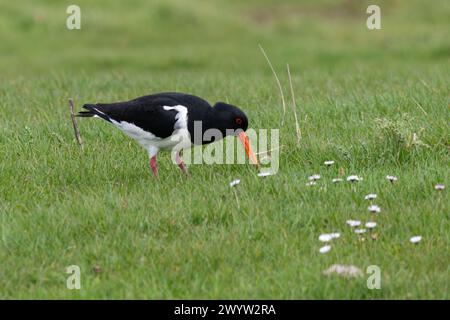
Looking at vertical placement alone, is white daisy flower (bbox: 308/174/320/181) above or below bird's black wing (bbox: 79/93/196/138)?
below

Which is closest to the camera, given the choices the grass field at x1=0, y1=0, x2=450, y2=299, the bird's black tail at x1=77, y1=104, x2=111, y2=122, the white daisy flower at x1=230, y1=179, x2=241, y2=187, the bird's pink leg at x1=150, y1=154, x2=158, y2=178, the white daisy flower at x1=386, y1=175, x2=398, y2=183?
the grass field at x1=0, y1=0, x2=450, y2=299

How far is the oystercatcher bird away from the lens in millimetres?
7969

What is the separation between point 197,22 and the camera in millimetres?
24078

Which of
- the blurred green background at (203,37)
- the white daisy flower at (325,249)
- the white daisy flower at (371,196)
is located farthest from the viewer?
the blurred green background at (203,37)

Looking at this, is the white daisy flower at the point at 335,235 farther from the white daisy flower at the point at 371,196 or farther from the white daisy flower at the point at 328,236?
the white daisy flower at the point at 371,196

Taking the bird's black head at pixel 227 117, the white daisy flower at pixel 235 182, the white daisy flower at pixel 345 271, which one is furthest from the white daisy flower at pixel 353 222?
the bird's black head at pixel 227 117

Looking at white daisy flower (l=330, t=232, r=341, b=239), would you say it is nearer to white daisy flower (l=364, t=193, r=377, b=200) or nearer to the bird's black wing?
white daisy flower (l=364, t=193, r=377, b=200)

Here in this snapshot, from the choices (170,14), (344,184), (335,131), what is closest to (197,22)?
(170,14)

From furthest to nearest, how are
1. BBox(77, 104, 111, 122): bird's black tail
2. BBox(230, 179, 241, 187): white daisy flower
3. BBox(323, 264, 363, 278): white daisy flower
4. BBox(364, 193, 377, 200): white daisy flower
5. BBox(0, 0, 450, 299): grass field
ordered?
BBox(77, 104, 111, 122): bird's black tail < BBox(230, 179, 241, 187): white daisy flower < BBox(364, 193, 377, 200): white daisy flower < BBox(0, 0, 450, 299): grass field < BBox(323, 264, 363, 278): white daisy flower

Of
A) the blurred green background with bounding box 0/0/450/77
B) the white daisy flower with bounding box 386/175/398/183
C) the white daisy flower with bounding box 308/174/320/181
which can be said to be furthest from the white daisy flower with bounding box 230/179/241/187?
the blurred green background with bounding box 0/0/450/77

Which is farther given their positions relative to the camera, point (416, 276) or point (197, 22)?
point (197, 22)

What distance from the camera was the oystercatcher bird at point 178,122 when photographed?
26.1ft

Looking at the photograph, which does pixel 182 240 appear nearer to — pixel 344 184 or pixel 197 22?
pixel 344 184
